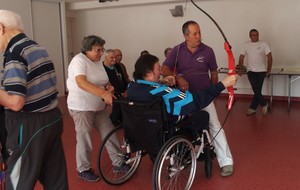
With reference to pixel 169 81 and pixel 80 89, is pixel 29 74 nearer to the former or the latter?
pixel 80 89

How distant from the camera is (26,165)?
157cm

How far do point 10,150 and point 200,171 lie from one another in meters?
1.77

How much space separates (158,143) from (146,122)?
0.16 m

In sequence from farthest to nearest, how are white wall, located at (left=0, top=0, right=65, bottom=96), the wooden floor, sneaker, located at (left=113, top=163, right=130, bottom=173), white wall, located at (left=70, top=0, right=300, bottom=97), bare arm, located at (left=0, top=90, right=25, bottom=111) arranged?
white wall, located at (left=0, top=0, right=65, bottom=96)
white wall, located at (left=70, top=0, right=300, bottom=97)
sneaker, located at (left=113, top=163, right=130, bottom=173)
the wooden floor
bare arm, located at (left=0, top=90, right=25, bottom=111)

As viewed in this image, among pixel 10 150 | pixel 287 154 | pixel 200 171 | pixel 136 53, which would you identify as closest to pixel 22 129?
pixel 10 150

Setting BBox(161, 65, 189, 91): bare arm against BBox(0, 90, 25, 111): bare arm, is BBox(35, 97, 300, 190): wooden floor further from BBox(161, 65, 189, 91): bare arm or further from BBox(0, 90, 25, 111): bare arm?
BBox(0, 90, 25, 111): bare arm

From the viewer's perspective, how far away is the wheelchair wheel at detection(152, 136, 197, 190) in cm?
200

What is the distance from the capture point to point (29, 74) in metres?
1.47

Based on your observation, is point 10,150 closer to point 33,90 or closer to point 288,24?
point 33,90

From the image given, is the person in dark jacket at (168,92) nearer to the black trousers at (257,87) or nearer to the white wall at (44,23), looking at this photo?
the black trousers at (257,87)

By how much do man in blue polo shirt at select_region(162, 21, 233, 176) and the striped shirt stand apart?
125cm

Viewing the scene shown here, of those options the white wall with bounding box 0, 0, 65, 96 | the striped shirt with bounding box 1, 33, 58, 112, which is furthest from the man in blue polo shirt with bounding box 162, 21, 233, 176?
the white wall with bounding box 0, 0, 65, 96

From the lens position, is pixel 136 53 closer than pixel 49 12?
No

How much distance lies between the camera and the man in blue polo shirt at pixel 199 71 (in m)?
2.65
